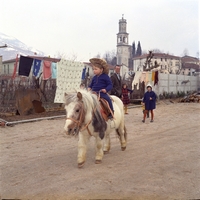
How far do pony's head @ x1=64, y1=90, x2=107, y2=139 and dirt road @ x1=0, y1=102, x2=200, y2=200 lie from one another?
0.72 meters

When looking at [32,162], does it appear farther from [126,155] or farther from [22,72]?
[22,72]

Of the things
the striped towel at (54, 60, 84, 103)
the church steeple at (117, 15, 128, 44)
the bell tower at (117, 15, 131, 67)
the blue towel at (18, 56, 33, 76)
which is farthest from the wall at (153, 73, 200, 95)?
the church steeple at (117, 15, 128, 44)

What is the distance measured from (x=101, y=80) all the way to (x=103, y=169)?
169cm

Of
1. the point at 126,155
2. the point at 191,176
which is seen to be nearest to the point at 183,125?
the point at 126,155

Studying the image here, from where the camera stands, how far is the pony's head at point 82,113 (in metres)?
4.01

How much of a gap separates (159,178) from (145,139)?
2926 mm

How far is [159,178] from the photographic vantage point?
391 centimetres

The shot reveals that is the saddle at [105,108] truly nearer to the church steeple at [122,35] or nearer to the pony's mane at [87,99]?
the pony's mane at [87,99]

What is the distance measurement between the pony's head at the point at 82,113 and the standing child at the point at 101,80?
1.15ft

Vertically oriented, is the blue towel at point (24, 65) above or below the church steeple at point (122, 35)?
below

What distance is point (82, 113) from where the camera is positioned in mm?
4191

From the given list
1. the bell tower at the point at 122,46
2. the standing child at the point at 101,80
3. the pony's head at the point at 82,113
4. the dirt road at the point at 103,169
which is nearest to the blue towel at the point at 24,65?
the dirt road at the point at 103,169

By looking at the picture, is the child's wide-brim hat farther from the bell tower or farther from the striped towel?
the bell tower

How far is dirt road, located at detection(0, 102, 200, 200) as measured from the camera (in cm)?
344
